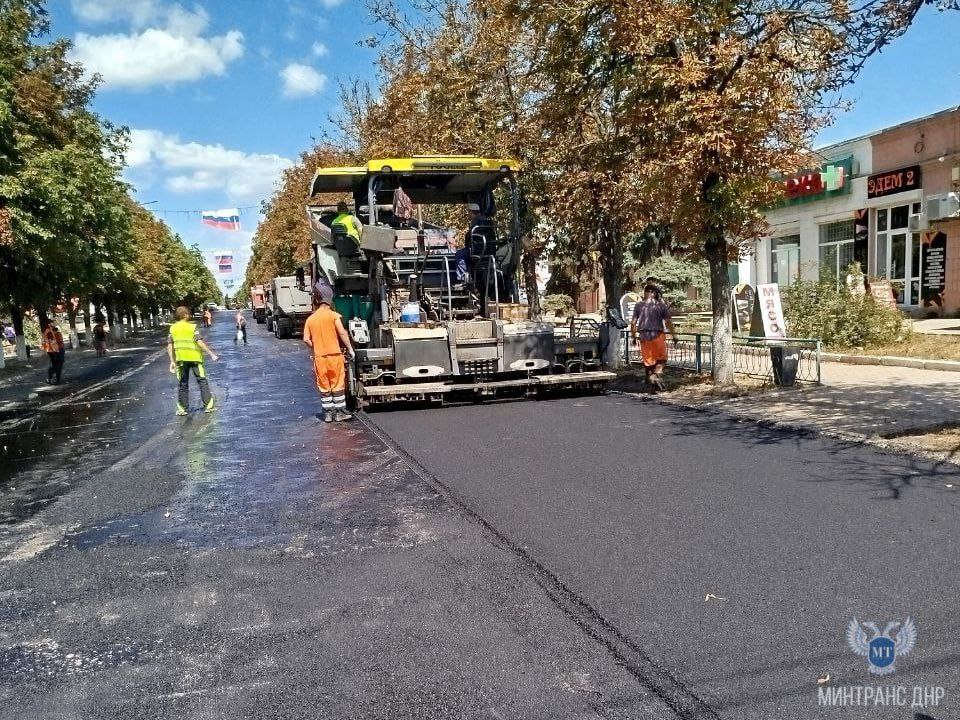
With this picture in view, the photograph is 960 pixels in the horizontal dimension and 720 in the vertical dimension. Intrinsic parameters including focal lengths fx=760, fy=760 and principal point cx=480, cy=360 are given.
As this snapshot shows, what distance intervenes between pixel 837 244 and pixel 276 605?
79.5 ft

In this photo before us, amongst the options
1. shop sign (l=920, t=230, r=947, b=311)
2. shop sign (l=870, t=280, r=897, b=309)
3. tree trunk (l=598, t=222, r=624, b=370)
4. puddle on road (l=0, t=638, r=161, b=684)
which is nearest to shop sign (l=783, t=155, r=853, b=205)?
shop sign (l=920, t=230, r=947, b=311)

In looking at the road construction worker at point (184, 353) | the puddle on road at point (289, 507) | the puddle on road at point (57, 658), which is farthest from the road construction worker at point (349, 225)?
A: the puddle on road at point (57, 658)

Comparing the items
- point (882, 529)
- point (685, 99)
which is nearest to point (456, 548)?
point (882, 529)

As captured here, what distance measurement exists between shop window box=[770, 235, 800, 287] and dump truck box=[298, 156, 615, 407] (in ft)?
57.5

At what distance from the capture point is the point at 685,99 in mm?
9227

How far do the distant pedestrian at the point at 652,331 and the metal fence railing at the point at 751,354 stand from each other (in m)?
0.82

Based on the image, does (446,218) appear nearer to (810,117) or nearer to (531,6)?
(531,6)

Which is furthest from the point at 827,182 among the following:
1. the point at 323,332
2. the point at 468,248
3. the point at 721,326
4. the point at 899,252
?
the point at 323,332

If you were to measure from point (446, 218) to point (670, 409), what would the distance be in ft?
21.0

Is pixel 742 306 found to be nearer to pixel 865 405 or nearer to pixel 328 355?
pixel 865 405

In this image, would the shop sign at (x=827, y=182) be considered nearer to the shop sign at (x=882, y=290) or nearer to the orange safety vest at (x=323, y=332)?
the shop sign at (x=882, y=290)

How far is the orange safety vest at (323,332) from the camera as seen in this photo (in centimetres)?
947

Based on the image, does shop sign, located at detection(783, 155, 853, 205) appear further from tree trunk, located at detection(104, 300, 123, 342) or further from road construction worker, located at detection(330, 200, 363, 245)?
tree trunk, located at detection(104, 300, 123, 342)

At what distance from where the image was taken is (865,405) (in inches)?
346
